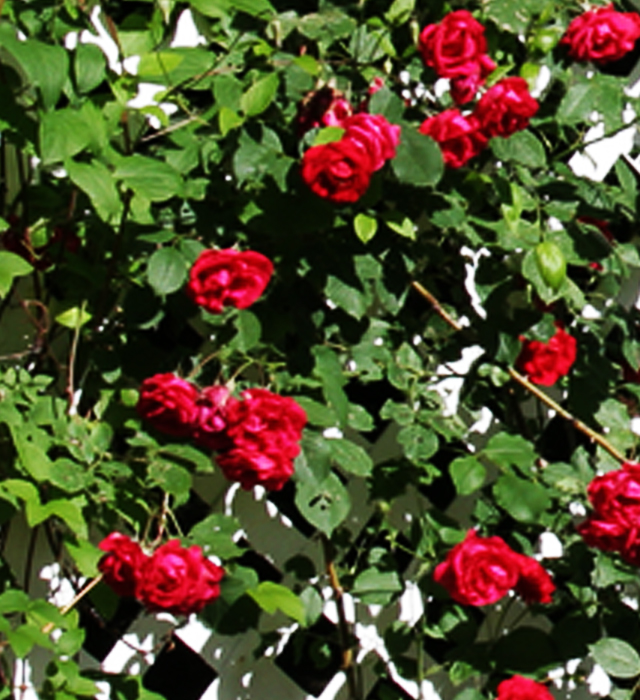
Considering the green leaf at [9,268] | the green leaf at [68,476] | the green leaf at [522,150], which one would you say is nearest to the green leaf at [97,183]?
the green leaf at [9,268]

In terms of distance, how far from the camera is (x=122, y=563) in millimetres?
1727

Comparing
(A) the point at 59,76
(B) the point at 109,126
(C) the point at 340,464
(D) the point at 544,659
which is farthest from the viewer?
(D) the point at 544,659

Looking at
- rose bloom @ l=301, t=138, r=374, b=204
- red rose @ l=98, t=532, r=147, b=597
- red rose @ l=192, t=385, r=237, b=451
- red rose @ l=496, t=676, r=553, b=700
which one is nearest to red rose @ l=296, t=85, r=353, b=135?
rose bloom @ l=301, t=138, r=374, b=204

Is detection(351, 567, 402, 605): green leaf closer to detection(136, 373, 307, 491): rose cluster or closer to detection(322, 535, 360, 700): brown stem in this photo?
detection(322, 535, 360, 700): brown stem

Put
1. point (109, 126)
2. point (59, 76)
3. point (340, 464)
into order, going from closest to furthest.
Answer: point (59, 76) → point (109, 126) → point (340, 464)

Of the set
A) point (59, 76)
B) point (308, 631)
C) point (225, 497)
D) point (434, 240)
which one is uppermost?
point (59, 76)

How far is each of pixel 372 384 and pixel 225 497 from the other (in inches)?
11.2

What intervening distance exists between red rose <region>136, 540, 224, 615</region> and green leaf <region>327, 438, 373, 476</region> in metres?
0.29

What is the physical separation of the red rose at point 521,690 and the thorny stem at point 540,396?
37 centimetres

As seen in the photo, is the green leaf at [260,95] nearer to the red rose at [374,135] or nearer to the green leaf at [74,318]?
the red rose at [374,135]

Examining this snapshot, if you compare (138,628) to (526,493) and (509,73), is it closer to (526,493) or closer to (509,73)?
(526,493)

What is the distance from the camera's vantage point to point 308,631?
6.93 ft

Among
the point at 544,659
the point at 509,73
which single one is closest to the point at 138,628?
the point at 544,659

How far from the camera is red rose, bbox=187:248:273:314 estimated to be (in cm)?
164
